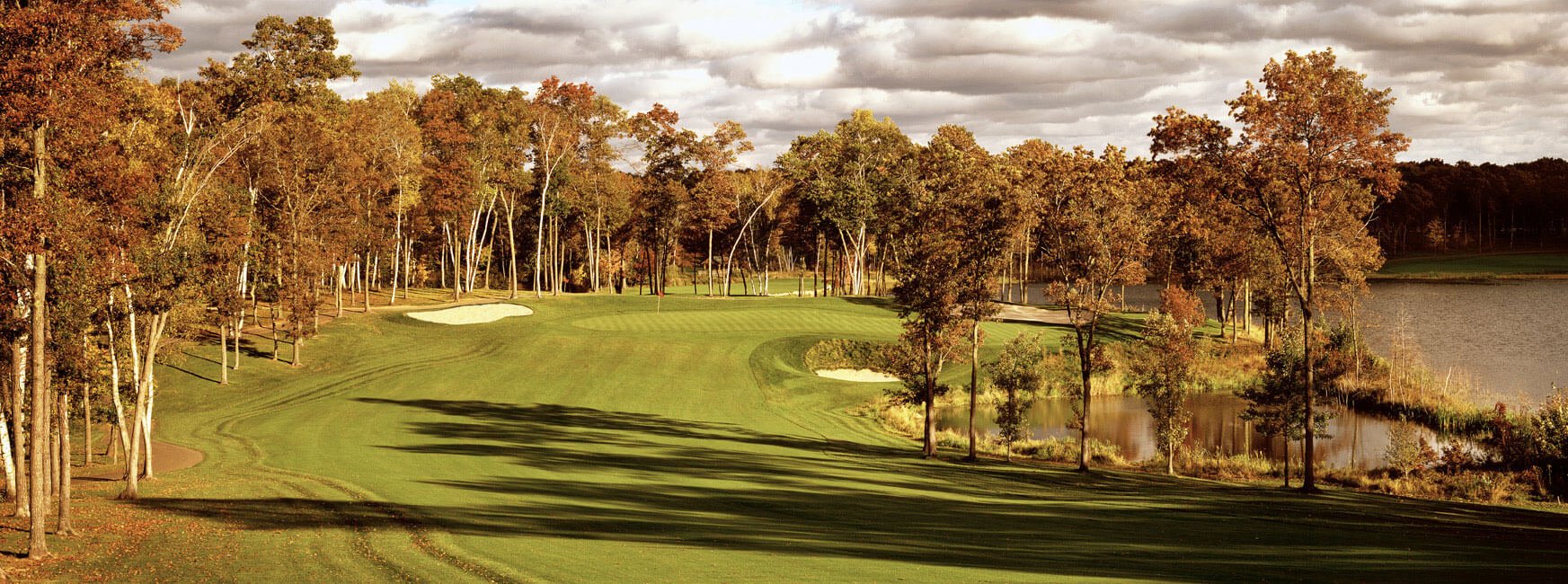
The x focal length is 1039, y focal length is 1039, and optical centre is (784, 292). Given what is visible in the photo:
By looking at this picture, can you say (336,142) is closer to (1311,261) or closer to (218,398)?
(218,398)

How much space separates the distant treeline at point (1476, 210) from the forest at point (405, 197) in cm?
10146

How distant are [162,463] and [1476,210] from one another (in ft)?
679

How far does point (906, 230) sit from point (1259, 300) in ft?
146

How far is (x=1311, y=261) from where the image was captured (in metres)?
34.5

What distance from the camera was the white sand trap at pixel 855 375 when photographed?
6422 centimetres

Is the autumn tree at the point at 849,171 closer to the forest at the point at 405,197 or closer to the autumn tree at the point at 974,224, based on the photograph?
the forest at the point at 405,197

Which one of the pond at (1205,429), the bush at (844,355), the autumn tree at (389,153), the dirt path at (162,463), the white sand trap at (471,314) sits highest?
the autumn tree at (389,153)

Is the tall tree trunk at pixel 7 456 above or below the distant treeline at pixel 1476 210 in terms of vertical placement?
below

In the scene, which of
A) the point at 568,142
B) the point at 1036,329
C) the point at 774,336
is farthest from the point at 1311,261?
the point at 568,142

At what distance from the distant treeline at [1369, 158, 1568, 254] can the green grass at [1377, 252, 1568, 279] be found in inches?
284

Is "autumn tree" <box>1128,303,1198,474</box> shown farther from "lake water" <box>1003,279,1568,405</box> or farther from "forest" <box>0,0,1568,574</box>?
"lake water" <box>1003,279,1568,405</box>

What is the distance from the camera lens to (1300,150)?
32.8 metres

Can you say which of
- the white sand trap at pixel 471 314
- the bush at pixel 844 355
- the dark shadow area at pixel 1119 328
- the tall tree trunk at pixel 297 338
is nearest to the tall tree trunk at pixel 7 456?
the tall tree trunk at pixel 297 338

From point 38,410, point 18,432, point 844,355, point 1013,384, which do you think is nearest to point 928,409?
point 1013,384
